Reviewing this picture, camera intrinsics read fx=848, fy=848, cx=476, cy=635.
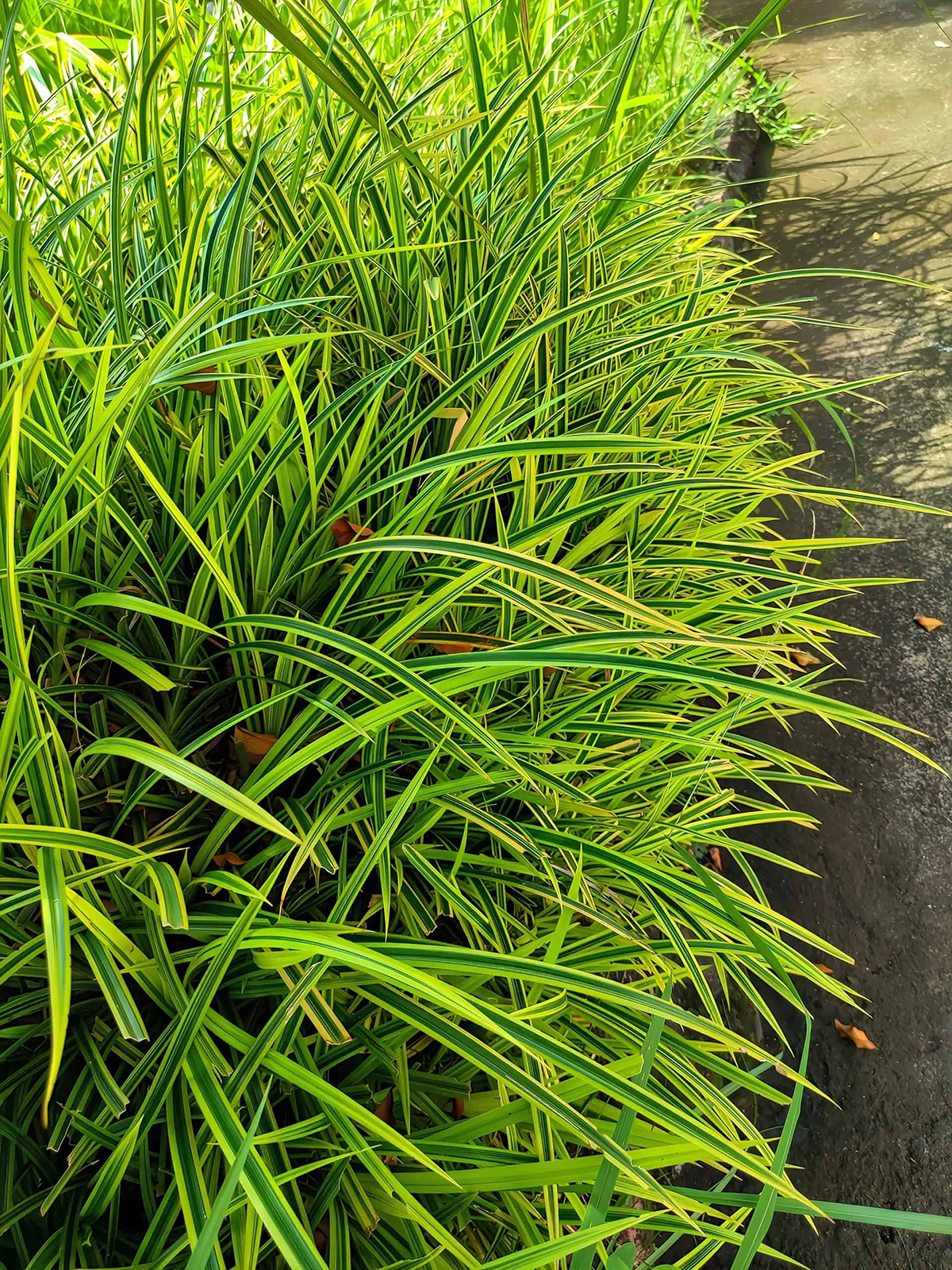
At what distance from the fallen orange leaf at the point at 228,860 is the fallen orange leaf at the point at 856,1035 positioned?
131 cm

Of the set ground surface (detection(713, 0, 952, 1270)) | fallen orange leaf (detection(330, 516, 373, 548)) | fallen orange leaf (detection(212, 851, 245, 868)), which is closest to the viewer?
fallen orange leaf (detection(212, 851, 245, 868))

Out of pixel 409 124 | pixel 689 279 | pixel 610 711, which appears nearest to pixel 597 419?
pixel 610 711

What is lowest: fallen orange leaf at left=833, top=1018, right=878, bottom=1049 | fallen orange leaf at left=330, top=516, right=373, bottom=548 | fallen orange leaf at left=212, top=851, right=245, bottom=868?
fallen orange leaf at left=833, top=1018, right=878, bottom=1049

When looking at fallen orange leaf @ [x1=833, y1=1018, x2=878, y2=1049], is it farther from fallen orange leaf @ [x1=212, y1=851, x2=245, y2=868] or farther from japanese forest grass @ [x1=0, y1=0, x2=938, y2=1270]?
fallen orange leaf @ [x1=212, y1=851, x2=245, y2=868]

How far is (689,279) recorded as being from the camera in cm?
234

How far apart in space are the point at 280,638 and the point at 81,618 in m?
0.23

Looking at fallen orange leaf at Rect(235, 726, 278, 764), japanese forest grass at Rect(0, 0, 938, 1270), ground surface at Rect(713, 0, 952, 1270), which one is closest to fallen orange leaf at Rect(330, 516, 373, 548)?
japanese forest grass at Rect(0, 0, 938, 1270)

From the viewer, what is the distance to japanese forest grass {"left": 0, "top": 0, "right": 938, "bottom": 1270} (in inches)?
30.8

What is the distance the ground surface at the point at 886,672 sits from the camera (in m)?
1.54

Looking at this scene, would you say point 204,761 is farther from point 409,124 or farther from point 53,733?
point 409,124

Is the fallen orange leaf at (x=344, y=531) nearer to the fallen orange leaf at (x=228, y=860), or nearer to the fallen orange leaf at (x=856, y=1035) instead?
the fallen orange leaf at (x=228, y=860)

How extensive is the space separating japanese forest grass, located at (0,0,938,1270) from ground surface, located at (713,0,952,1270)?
20 centimetres

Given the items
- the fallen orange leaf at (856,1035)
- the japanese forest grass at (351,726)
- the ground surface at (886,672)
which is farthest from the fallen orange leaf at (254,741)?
the fallen orange leaf at (856,1035)

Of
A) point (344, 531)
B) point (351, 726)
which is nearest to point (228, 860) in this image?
point (351, 726)
